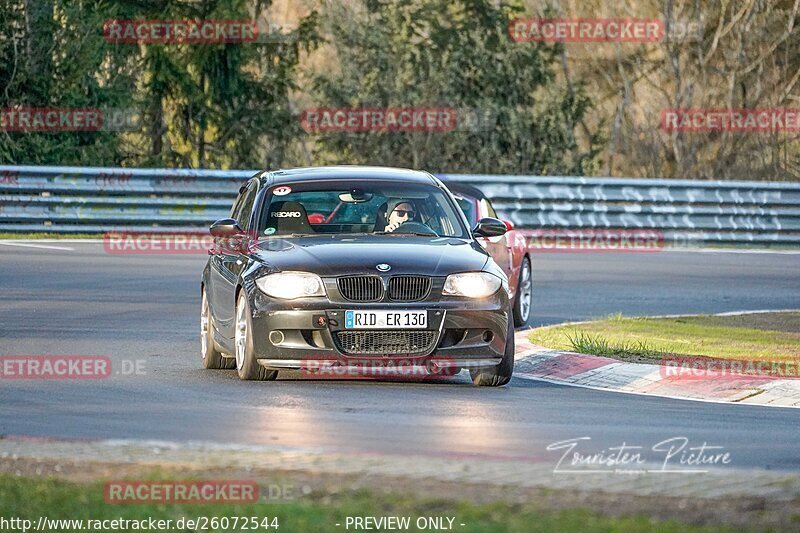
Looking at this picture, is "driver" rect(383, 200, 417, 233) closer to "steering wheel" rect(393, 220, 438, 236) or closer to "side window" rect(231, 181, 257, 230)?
"steering wheel" rect(393, 220, 438, 236)

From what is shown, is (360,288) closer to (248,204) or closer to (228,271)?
(228,271)

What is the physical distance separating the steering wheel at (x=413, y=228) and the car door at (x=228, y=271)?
3.85 feet

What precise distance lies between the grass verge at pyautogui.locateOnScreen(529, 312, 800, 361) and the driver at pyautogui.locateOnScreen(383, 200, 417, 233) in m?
1.96

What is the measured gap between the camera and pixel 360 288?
41.5 feet

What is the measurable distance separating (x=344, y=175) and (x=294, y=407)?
3312mm

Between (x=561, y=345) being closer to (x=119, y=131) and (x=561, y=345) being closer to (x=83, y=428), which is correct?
(x=83, y=428)

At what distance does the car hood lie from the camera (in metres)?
12.7

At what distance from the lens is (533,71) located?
39938 mm

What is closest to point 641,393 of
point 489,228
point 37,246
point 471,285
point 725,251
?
point 471,285

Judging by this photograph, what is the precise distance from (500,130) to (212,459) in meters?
30.2

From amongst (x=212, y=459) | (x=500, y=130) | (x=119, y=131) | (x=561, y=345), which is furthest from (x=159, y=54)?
(x=212, y=459)

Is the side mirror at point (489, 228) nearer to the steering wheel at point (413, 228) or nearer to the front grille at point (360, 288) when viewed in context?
the steering wheel at point (413, 228)

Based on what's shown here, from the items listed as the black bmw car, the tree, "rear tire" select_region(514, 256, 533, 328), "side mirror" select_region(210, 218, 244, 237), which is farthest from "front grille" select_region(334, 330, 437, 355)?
the tree

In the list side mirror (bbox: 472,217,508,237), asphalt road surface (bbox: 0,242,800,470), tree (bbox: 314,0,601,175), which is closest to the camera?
asphalt road surface (bbox: 0,242,800,470)
